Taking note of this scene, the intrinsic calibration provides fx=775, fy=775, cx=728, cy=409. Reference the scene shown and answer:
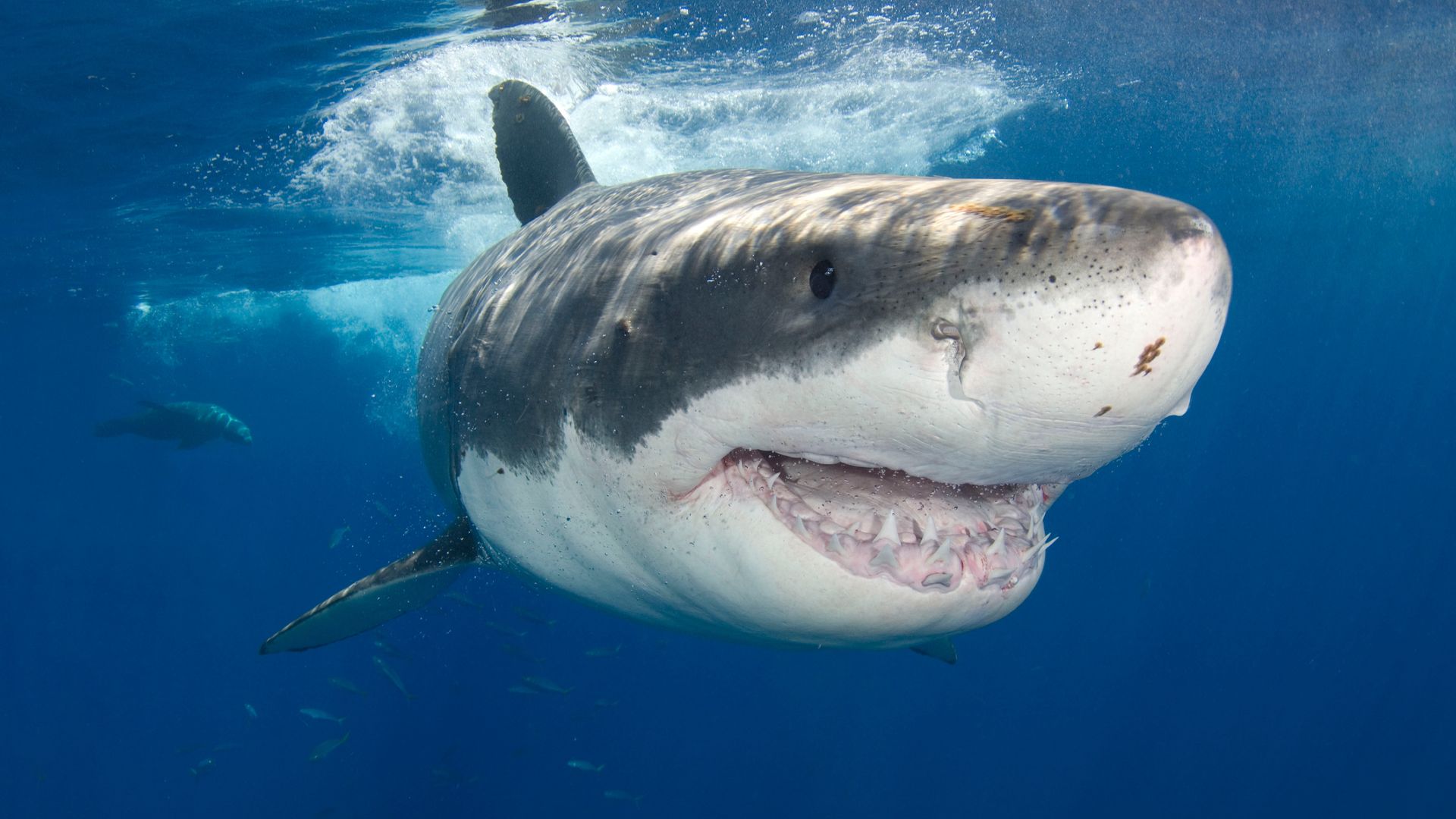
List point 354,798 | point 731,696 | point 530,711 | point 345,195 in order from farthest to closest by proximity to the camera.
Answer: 1. point 731,696
2. point 530,711
3. point 354,798
4. point 345,195

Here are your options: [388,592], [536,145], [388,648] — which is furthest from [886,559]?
[388,648]

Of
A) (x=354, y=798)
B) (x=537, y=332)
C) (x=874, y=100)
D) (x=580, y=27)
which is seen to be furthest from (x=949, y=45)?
(x=354, y=798)

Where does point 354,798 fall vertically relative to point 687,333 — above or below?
below

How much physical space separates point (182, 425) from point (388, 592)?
52.5 ft

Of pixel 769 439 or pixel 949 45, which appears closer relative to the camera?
pixel 769 439

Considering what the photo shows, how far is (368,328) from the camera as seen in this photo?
46344 millimetres

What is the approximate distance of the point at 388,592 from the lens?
12.3ft

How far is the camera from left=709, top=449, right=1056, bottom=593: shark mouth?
1817 millimetres

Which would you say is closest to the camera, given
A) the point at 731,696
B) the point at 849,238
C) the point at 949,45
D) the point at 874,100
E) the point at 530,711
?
the point at 849,238

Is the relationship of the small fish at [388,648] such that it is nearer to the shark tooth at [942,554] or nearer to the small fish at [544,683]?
the small fish at [544,683]

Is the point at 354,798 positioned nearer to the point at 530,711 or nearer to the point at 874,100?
the point at 530,711

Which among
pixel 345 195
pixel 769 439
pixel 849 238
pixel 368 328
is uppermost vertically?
pixel 849 238

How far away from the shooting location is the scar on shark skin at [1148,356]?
125 centimetres

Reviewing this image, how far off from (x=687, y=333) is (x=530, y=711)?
30.1m
